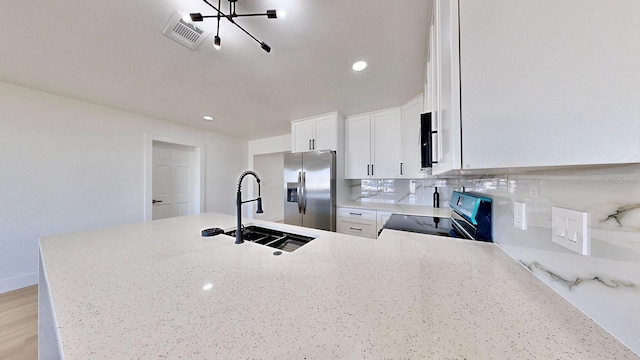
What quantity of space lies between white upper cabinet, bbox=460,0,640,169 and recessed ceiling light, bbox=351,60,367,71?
1.23 m

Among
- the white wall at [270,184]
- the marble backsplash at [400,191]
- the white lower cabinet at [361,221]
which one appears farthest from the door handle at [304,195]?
the white wall at [270,184]

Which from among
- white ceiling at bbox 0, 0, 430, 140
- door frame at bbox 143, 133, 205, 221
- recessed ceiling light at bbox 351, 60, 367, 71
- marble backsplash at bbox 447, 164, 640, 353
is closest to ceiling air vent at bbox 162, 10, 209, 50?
white ceiling at bbox 0, 0, 430, 140

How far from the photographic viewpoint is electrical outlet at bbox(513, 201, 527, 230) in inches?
28.7

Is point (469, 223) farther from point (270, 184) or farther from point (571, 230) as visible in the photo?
point (270, 184)

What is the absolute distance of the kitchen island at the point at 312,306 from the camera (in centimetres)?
41

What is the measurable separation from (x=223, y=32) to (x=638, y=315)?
2.13 metres

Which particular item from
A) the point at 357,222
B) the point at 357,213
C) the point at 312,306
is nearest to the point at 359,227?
the point at 357,222

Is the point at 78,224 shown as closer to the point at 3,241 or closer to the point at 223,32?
the point at 3,241

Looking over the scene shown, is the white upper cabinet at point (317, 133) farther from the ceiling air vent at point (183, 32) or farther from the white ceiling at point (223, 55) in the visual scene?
the ceiling air vent at point (183, 32)

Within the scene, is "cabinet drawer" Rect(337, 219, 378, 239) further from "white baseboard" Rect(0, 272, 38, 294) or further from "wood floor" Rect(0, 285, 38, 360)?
"white baseboard" Rect(0, 272, 38, 294)

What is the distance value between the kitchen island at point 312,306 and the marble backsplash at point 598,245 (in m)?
0.05

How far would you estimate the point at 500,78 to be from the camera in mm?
493

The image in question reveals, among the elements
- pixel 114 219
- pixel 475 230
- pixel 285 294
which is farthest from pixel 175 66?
pixel 475 230

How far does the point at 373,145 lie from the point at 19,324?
13.3ft
